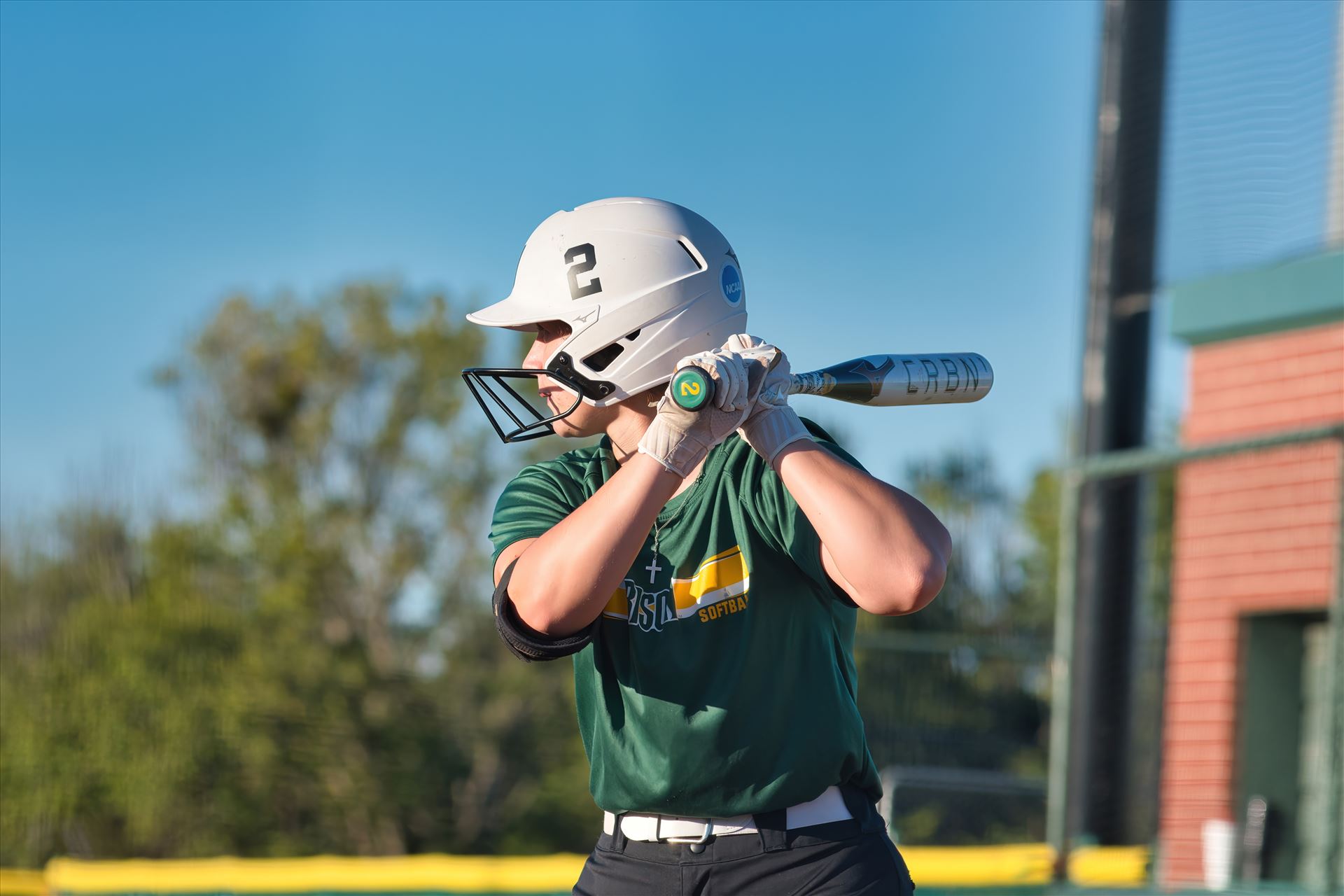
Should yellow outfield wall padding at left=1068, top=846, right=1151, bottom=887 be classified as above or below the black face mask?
below

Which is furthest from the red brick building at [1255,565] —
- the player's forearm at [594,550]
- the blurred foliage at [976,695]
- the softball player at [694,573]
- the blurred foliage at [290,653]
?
the blurred foliage at [290,653]

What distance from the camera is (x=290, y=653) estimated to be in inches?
890

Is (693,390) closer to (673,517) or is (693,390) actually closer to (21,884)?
(673,517)

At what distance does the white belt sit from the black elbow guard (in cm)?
32

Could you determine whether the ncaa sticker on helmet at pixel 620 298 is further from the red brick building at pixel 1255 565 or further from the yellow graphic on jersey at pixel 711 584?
the red brick building at pixel 1255 565

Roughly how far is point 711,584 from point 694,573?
4 centimetres

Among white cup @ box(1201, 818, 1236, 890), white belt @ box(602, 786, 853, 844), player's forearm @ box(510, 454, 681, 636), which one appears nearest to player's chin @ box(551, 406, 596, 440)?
player's forearm @ box(510, 454, 681, 636)

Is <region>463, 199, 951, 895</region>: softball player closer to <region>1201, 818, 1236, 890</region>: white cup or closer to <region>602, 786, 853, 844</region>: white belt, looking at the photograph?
<region>602, 786, 853, 844</region>: white belt

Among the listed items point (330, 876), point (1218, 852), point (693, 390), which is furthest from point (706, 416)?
point (330, 876)

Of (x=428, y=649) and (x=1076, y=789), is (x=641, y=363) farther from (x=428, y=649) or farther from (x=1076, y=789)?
(x=428, y=649)

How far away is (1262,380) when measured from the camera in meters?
8.48

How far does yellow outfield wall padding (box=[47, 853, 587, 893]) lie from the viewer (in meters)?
7.05

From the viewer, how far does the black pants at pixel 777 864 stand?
2.38 m

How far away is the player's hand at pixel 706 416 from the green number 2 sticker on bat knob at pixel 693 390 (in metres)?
0.01
